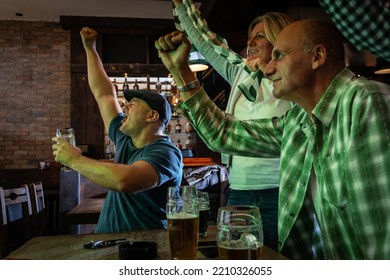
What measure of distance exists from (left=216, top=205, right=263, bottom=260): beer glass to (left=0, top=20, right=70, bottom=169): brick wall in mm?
4817

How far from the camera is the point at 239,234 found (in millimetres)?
600

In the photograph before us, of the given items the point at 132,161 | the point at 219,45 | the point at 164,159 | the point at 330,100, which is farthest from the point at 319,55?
the point at 132,161

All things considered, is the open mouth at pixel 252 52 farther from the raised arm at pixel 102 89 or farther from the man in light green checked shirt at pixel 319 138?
the raised arm at pixel 102 89

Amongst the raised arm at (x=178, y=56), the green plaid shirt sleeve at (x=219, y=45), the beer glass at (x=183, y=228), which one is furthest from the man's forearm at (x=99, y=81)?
the beer glass at (x=183, y=228)

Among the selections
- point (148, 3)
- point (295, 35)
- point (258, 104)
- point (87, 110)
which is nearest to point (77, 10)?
point (148, 3)

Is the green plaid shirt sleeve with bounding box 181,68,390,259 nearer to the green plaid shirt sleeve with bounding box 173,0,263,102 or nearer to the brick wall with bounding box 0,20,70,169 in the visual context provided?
the green plaid shirt sleeve with bounding box 173,0,263,102

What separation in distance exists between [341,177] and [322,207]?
73 mm

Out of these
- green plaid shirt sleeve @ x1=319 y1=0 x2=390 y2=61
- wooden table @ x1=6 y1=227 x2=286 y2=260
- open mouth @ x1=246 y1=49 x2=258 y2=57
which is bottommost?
wooden table @ x1=6 y1=227 x2=286 y2=260

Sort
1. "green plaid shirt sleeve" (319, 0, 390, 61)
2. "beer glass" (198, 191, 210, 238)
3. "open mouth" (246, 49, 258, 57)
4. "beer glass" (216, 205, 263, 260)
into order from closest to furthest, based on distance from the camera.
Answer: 1. "beer glass" (216, 205, 263, 260)
2. "green plaid shirt sleeve" (319, 0, 390, 61)
3. "beer glass" (198, 191, 210, 238)
4. "open mouth" (246, 49, 258, 57)

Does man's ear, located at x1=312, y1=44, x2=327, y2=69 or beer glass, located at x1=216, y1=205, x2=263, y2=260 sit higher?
man's ear, located at x1=312, y1=44, x2=327, y2=69

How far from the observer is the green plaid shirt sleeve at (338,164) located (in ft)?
2.21

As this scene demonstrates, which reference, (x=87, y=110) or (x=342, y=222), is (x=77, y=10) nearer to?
(x=87, y=110)

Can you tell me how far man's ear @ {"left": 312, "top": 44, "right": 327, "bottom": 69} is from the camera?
82 centimetres

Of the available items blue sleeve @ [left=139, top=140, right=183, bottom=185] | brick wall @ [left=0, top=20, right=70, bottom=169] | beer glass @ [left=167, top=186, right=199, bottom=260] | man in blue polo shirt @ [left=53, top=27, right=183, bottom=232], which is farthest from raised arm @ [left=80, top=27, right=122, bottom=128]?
brick wall @ [left=0, top=20, right=70, bottom=169]
